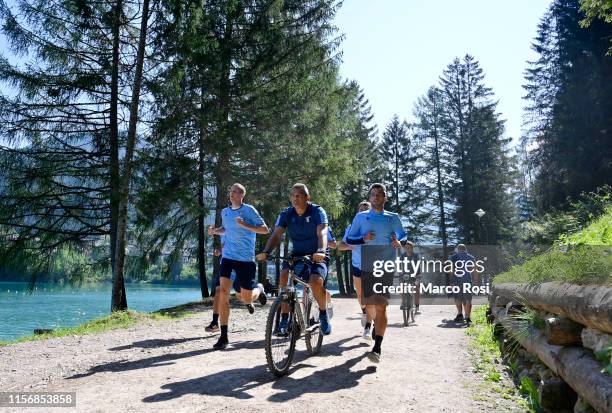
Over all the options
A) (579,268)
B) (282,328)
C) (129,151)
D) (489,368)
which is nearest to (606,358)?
(579,268)

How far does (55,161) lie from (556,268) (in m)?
15.2

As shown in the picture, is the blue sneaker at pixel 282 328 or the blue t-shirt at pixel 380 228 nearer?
the blue sneaker at pixel 282 328

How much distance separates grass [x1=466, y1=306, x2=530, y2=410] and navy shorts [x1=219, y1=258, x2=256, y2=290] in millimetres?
3387

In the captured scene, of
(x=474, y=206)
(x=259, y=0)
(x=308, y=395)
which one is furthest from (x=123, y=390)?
(x=474, y=206)

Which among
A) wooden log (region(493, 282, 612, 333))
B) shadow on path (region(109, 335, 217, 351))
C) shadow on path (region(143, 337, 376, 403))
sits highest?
wooden log (region(493, 282, 612, 333))

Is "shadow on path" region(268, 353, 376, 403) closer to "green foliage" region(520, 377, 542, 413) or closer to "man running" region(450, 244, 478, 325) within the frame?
"green foliage" region(520, 377, 542, 413)

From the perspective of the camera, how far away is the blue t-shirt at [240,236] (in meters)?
6.93

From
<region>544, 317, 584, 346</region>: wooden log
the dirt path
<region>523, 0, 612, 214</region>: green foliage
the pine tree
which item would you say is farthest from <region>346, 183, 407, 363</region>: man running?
<region>523, 0, 612, 214</region>: green foliage

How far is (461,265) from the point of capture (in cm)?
1161

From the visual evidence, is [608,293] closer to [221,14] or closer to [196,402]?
[196,402]

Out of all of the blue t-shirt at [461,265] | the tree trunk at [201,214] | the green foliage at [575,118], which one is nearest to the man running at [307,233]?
the blue t-shirt at [461,265]

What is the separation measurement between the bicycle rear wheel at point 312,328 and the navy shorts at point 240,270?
138 centimetres

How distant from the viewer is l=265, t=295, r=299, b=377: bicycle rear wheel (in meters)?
4.75

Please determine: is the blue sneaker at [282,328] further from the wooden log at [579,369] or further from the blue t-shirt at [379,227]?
the wooden log at [579,369]
